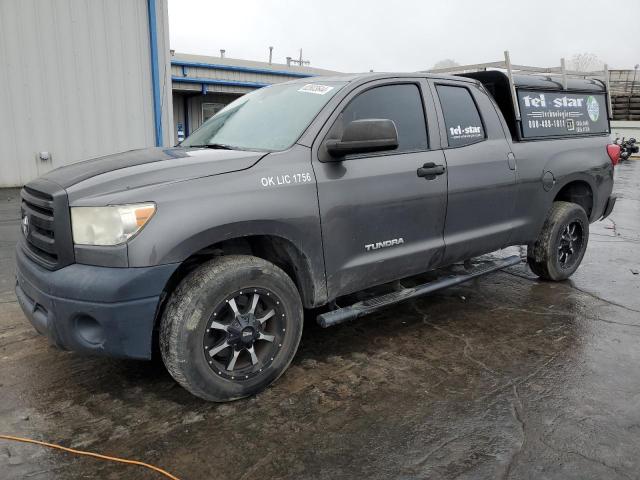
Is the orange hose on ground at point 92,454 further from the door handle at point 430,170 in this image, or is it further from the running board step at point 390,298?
the door handle at point 430,170

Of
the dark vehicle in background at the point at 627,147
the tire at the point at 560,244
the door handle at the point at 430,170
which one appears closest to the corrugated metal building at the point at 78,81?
the tire at the point at 560,244

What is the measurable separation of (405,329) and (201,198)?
213cm

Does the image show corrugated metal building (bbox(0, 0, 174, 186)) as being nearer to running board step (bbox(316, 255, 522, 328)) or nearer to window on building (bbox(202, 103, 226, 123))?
window on building (bbox(202, 103, 226, 123))

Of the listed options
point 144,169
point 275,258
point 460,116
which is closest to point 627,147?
point 460,116

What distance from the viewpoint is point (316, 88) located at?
370 cm

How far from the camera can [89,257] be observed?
2.67 m

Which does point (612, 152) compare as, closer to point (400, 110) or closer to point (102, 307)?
point (400, 110)

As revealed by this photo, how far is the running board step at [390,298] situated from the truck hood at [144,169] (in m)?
1.12

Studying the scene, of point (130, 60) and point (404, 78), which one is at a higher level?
point (130, 60)

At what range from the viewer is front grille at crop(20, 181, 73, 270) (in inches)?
107

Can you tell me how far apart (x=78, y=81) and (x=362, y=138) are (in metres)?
9.62

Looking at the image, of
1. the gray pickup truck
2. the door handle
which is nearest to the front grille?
the gray pickup truck

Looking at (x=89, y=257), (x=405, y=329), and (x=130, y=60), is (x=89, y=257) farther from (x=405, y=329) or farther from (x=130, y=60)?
(x=130, y=60)

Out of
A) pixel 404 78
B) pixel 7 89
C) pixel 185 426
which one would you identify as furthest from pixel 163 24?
pixel 185 426
